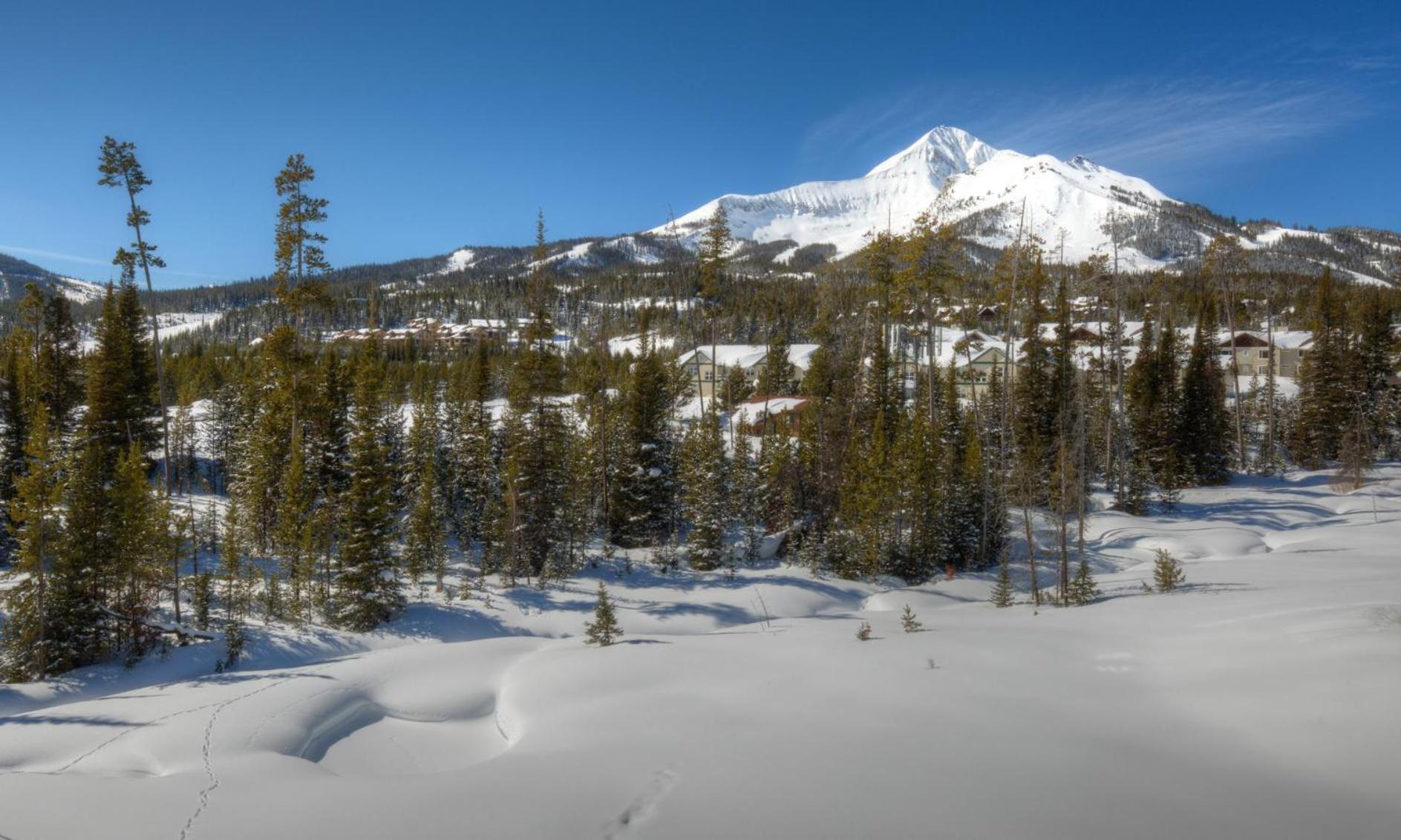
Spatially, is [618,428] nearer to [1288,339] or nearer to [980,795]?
[980,795]

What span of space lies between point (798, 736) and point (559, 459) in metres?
21.3

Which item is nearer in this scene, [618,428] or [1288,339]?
[618,428]

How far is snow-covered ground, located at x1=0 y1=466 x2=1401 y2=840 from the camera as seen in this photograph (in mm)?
4984

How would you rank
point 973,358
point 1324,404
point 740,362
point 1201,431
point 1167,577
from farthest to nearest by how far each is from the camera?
1. point 740,362
2. point 973,358
3. point 1324,404
4. point 1201,431
5. point 1167,577

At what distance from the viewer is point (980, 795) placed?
512 cm

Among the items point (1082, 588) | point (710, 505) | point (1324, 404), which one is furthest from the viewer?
point (1324, 404)

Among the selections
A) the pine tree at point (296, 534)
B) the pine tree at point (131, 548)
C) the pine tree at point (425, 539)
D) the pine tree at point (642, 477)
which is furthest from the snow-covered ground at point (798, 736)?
the pine tree at point (642, 477)

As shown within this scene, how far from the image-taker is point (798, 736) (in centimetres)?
661

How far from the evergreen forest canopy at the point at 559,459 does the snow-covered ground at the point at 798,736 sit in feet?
16.4

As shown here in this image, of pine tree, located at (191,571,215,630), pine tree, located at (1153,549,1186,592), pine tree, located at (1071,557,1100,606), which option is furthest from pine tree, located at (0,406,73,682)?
pine tree, located at (1153,549,1186,592)

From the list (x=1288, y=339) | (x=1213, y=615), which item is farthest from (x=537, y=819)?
(x=1288, y=339)

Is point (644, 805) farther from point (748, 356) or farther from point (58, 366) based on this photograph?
point (748, 356)

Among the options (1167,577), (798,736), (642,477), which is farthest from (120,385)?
(1167,577)

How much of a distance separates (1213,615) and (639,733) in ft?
28.2
